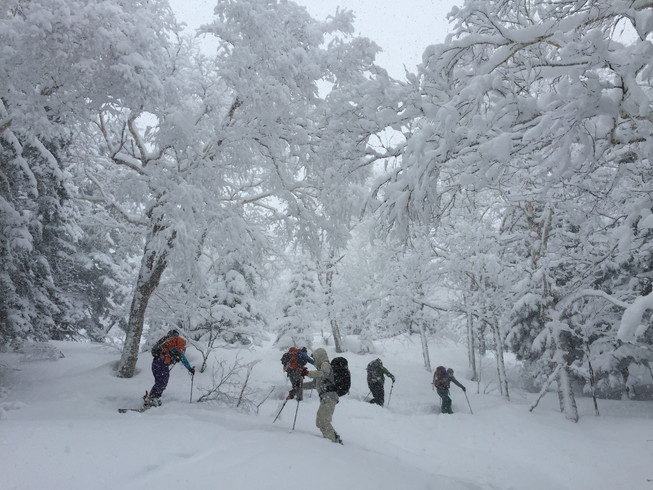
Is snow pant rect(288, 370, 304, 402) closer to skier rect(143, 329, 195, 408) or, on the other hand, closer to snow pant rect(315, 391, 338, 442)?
snow pant rect(315, 391, 338, 442)

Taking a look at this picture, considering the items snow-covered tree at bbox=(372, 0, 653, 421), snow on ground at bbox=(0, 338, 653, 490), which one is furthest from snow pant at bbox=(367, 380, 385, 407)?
snow-covered tree at bbox=(372, 0, 653, 421)

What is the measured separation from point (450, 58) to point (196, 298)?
7959 mm

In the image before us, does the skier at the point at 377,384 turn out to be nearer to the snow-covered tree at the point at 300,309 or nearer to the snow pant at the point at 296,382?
the snow pant at the point at 296,382

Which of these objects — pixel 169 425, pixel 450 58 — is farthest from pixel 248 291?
pixel 450 58

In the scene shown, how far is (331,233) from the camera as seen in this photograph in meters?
9.01

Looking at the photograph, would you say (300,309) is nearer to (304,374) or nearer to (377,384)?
(377,384)

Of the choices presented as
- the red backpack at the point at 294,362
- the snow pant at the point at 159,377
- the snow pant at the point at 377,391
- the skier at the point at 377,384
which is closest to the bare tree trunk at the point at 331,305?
the skier at the point at 377,384

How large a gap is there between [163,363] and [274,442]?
299cm

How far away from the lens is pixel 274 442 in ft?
16.5

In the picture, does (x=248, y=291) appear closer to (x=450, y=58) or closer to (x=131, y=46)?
(x=131, y=46)

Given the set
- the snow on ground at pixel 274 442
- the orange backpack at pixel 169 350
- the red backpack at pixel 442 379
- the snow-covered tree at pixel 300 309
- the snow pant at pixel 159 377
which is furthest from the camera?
the snow-covered tree at pixel 300 309

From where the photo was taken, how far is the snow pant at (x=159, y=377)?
6.84 m

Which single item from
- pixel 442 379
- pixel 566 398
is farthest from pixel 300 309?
pixel 566 398

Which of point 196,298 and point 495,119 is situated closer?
point 495,119
